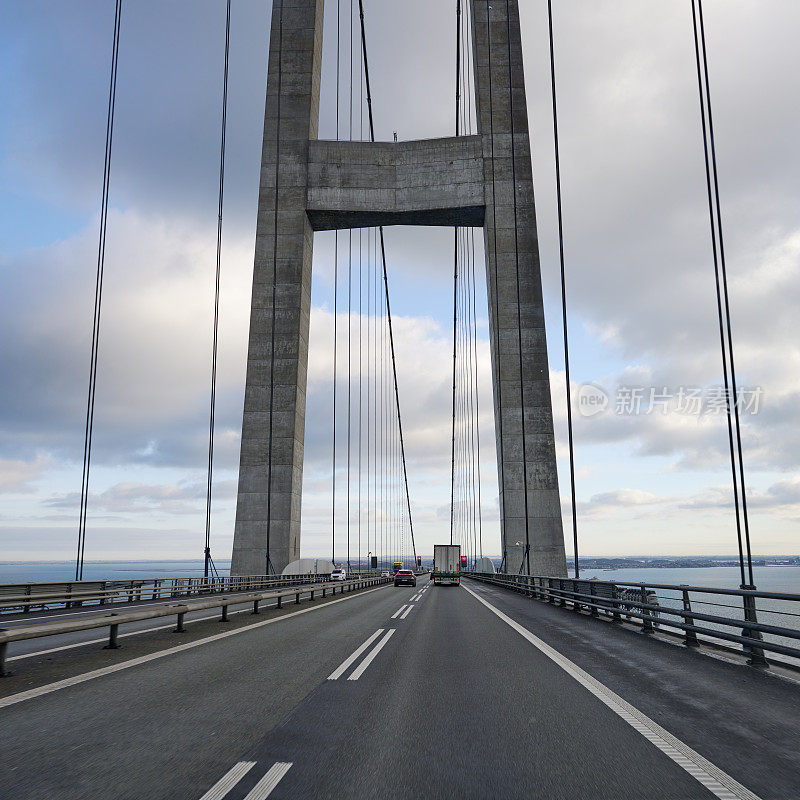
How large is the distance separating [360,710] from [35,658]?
5720mm

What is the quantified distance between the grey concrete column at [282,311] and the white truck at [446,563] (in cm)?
1152

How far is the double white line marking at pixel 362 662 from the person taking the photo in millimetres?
7660

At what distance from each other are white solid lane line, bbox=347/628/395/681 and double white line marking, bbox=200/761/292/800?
3.30 metres

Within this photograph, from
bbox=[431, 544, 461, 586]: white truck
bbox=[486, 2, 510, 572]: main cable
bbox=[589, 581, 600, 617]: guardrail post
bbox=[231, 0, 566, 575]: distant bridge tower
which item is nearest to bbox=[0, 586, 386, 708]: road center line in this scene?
bbox=[589, 581, 600, 617]: guardrail post

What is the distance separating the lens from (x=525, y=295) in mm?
41031

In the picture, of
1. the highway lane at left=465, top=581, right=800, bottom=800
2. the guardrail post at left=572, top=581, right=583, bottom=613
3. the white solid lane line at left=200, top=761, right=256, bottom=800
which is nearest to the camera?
the white solid lane line at left=200, top=761, right=256, bottom=800

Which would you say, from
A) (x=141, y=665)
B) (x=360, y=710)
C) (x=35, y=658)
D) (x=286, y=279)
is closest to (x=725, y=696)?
(x=360, y=710)

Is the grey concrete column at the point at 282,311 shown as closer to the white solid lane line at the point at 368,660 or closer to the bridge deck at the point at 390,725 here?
the white solid lane line at the point at 368,660

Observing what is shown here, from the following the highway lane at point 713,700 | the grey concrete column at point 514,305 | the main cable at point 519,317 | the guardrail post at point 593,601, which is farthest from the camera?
the grey concrete column at point 514,305

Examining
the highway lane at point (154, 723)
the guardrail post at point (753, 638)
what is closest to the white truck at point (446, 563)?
the highway lane at point (154, 723)

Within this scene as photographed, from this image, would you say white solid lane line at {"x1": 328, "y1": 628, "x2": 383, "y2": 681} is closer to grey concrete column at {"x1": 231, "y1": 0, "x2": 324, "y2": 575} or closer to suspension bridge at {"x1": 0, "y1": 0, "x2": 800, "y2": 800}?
suspension bridge at {"x1": 0, "y1": 0, "x2": 800, "y2": 800}

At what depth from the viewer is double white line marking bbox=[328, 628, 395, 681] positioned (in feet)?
25.1

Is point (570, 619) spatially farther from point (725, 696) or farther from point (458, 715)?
point (458, 715)

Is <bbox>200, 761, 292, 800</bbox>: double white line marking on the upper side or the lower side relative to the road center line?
upper
